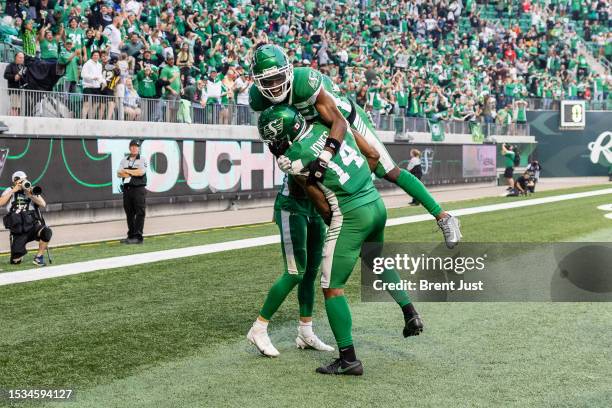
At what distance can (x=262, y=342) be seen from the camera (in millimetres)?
6609

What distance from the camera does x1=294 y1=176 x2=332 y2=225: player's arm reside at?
6035 millimetres

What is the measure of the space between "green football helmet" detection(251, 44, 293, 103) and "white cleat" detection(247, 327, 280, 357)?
1.83 meters

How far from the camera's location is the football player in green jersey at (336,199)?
5898 mm

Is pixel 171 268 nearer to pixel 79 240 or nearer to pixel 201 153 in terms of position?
pixel 79 240

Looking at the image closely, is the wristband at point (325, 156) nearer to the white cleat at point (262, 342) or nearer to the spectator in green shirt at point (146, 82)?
the white cleat at point (262, 342)

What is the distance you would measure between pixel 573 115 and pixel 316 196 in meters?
41.0

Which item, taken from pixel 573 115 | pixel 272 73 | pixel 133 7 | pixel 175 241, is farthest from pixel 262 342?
pixel 573 115

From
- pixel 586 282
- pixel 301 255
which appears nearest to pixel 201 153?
pixel 586 282

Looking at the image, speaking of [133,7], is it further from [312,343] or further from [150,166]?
[312,343]

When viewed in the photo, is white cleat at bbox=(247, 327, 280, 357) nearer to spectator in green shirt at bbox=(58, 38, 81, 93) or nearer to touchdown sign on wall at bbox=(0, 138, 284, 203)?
touchdown sign on wall at bbox=(0, 138, 284, 203)

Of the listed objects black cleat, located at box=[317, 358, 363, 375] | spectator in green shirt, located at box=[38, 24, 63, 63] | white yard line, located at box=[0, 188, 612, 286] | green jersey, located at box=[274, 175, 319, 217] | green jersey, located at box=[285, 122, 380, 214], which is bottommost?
white yard line, located at box=[0, 188, 612, 286]

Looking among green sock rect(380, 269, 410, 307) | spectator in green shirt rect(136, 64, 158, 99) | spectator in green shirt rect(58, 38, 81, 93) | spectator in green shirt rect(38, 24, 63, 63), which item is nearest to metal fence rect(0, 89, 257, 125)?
spectator in green shirt rect(136, 64, 158, 99)

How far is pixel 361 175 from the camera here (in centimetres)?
609

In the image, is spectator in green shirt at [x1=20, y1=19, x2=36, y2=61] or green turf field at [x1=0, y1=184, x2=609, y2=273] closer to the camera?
green turf field at [x1=0, y1=184, x2=609, y2=273]
